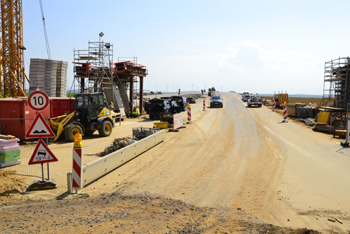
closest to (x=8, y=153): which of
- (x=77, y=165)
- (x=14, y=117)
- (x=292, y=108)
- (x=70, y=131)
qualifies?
(x=77, y=165)

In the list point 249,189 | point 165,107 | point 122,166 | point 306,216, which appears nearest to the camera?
point 306,216

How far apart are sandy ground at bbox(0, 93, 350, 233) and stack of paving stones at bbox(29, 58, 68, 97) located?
704 inches

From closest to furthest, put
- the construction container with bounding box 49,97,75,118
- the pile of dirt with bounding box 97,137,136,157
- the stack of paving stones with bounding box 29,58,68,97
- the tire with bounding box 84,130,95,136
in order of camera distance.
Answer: the pile of dirt with bounding box 97,137,136,157, the tire with bounding box 84,130,95,136, the construction container with bounding box 49,97,75,118, the stack of paving stones with bounding box 29,58,68,97

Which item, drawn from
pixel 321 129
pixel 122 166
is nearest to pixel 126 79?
pixel 321 129

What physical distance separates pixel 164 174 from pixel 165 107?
15.5 metres

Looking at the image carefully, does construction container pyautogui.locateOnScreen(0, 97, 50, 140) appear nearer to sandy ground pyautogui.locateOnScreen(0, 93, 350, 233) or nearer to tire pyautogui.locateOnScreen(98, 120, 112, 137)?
sandy ground pyautogui.locateOnScreen(0, 93, 350, 233)

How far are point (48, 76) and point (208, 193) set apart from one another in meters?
25.0

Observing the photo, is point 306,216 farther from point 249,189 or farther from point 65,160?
point 65,160

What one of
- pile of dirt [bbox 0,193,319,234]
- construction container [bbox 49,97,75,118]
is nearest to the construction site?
pile of dirt [bbox 0,193,319,234]

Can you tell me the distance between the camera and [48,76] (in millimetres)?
26766

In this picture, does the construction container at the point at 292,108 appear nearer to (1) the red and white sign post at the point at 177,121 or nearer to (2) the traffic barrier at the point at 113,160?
(1) the red and white sign post at the point at 177,121

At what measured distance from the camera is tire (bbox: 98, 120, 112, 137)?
49.5ft

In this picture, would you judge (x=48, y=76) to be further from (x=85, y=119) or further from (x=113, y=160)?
(x=113, y=160)

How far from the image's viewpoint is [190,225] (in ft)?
→ 15.8
